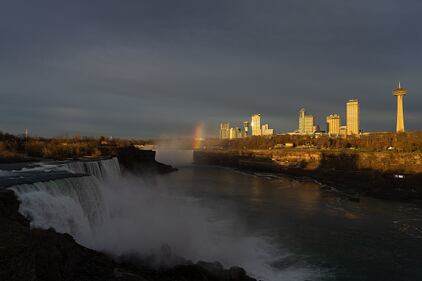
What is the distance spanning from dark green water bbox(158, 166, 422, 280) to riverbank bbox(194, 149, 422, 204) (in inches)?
273

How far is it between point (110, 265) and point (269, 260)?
328 inches

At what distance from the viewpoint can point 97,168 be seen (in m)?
30.8

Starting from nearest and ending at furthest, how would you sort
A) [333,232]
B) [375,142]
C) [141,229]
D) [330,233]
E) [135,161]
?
[141,229]
[330,233]
[333,232]
[135,161]
[375,142]

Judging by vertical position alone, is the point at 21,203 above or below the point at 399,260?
above

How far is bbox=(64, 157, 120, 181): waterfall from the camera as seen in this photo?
83.3ft

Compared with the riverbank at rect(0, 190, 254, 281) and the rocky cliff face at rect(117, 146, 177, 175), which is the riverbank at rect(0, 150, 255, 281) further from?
the rocky cliff face at rect(117, 146, 177, 175)

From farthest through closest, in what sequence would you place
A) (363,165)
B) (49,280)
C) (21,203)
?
1. (363,165)
2. (21,203)
3. (49,280)

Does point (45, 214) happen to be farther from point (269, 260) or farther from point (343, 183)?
point (343, 183)

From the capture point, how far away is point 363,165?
206 ft

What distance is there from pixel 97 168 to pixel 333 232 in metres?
19.1

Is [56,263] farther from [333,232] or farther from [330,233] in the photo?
[333,232]

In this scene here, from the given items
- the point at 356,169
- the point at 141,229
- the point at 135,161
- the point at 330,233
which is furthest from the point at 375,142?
the point at 141,229

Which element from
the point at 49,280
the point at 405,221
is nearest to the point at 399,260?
the point at 405,221

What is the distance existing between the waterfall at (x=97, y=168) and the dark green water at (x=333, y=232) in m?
9.00
